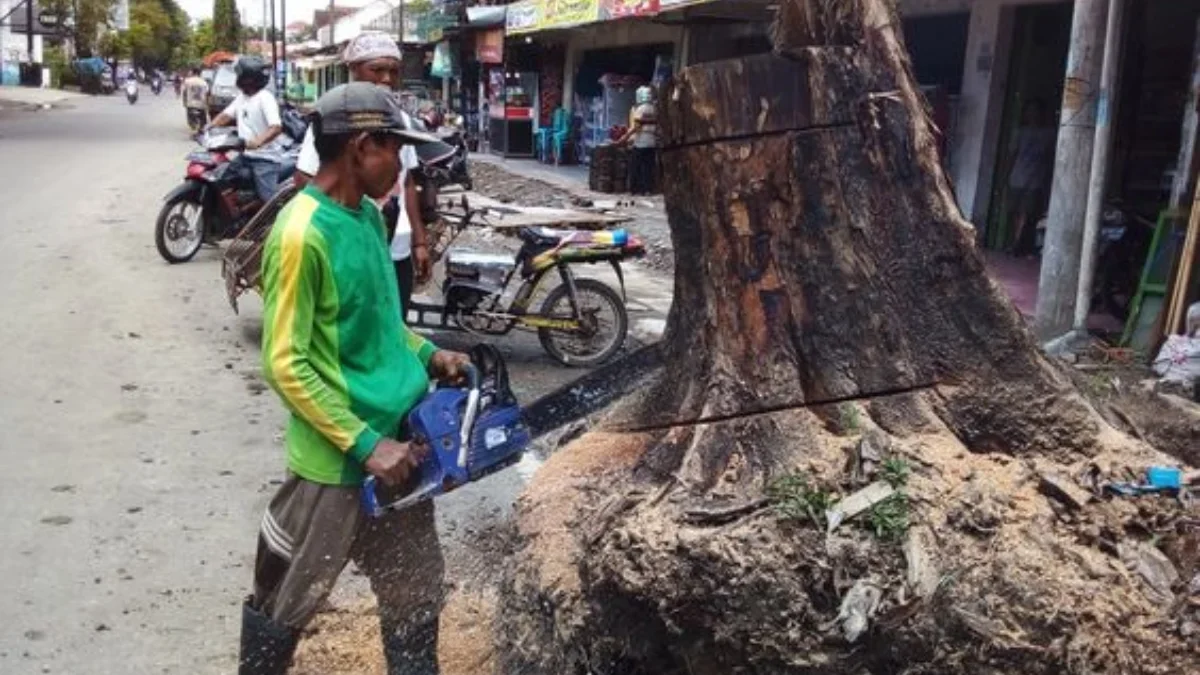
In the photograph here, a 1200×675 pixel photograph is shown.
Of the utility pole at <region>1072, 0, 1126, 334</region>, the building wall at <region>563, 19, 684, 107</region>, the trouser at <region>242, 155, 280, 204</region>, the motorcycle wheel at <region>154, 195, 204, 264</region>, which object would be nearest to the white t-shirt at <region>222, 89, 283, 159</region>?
the trouser at <region>242, 155, 280, 204</region>

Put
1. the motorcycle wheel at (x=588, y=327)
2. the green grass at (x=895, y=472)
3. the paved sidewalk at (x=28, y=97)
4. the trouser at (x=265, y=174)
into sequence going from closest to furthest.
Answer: the green grass at (x=895, y=472)
the motorcycle wheel at (x=588, y=327)
the trouser at (x=265, y=174)
the paved sidewalk at (x=28, y=97)

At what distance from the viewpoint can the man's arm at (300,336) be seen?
2379 mm

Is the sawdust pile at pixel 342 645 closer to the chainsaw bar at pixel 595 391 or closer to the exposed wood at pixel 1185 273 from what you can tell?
the chainsaw bar at pixel 595 391

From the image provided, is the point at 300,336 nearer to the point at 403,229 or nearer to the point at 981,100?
the point at 403,229

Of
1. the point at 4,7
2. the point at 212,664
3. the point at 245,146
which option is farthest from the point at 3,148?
the point at 4,7

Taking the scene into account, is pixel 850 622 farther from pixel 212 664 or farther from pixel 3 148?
pixel 3 148

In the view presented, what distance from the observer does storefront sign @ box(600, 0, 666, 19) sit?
1353cm

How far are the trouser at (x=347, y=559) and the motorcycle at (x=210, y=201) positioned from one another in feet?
21.3

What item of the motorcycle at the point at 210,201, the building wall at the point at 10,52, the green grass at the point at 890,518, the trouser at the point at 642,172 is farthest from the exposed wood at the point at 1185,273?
the building wall at the point at 10,52

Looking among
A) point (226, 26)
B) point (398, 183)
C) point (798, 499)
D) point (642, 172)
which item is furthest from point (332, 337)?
point (226, 26)

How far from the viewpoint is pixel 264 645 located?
2.71 metres

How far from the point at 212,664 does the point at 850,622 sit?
1.98 meters

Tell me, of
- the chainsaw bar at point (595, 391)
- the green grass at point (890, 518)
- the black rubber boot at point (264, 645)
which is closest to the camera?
the green grass at point (890, 518)

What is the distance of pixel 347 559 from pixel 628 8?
41.3ft
